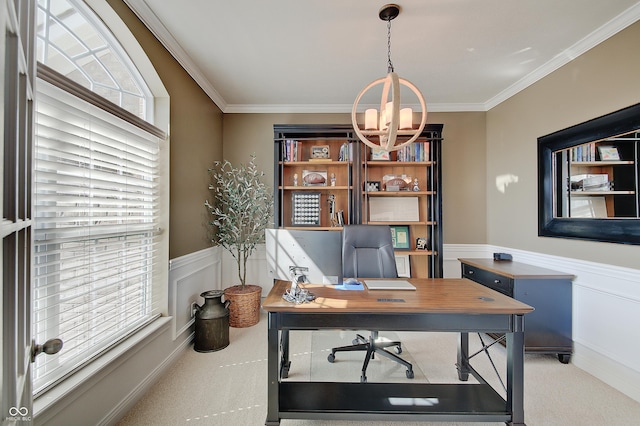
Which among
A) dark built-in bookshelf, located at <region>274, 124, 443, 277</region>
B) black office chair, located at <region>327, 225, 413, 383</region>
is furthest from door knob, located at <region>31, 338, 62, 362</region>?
dark built-in bookshelf, located at <region>274, 124, 443, 277</region>

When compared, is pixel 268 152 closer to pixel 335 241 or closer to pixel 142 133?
pixel 142 133

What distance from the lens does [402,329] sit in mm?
1591

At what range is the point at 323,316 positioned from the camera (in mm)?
1599

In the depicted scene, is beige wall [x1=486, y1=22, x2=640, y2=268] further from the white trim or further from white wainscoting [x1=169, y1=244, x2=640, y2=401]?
the white trim

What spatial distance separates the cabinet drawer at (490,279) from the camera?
8.16ft

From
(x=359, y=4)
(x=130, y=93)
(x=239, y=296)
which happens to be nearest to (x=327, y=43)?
(x=359, y=4)

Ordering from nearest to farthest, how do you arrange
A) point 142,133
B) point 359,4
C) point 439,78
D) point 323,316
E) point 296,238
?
1. point 323,316
2. point 296,238
3. point 359,4
4. point 142,133
5. point 439,78

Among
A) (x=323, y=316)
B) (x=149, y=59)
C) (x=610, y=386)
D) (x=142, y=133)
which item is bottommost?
(x=610, y=386)

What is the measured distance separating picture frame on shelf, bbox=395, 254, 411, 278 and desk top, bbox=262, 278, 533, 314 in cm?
155

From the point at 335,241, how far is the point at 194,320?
1.93m

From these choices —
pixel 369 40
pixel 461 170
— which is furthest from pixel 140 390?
pixel 461 170

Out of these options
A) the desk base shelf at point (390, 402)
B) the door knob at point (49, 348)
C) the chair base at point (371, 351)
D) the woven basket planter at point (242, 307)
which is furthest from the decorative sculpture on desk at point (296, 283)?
the woven basket planter at point (242, 307)

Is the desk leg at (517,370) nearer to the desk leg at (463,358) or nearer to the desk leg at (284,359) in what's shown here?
the desk leg at (463,358)

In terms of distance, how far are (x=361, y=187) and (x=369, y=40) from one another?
1.63 metres
